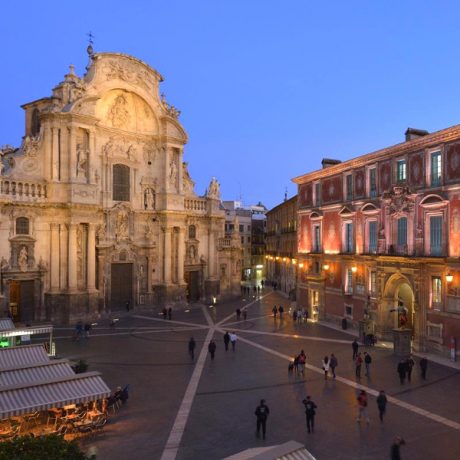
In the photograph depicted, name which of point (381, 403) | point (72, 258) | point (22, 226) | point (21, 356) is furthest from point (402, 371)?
point (22, 226)

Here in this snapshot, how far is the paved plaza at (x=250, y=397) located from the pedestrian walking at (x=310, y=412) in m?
0.34

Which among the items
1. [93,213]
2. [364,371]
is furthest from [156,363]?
[93,213]

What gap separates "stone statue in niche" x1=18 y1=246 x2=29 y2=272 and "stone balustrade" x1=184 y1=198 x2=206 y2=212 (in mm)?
17562

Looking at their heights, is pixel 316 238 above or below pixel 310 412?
above

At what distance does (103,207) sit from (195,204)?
11.4 m

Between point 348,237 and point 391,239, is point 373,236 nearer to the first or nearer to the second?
point 391,239

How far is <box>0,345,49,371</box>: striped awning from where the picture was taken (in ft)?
64.5

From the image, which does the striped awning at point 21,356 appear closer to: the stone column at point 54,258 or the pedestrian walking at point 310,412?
the pedestrian walking at point 310,412

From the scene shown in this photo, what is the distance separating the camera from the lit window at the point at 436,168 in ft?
93.5

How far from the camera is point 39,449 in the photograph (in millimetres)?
9516

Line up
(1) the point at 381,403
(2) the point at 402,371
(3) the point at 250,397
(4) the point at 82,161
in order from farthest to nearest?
(4) the point at 82,161
(2) the point at 402,371
(3) the point at 250,397
(1) the point at 381,403

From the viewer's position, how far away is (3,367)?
61.1 feet

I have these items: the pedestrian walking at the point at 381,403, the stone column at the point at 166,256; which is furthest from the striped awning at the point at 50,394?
the stone column at the point at 166,256

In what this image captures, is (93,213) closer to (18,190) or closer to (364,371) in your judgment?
(18,190)
